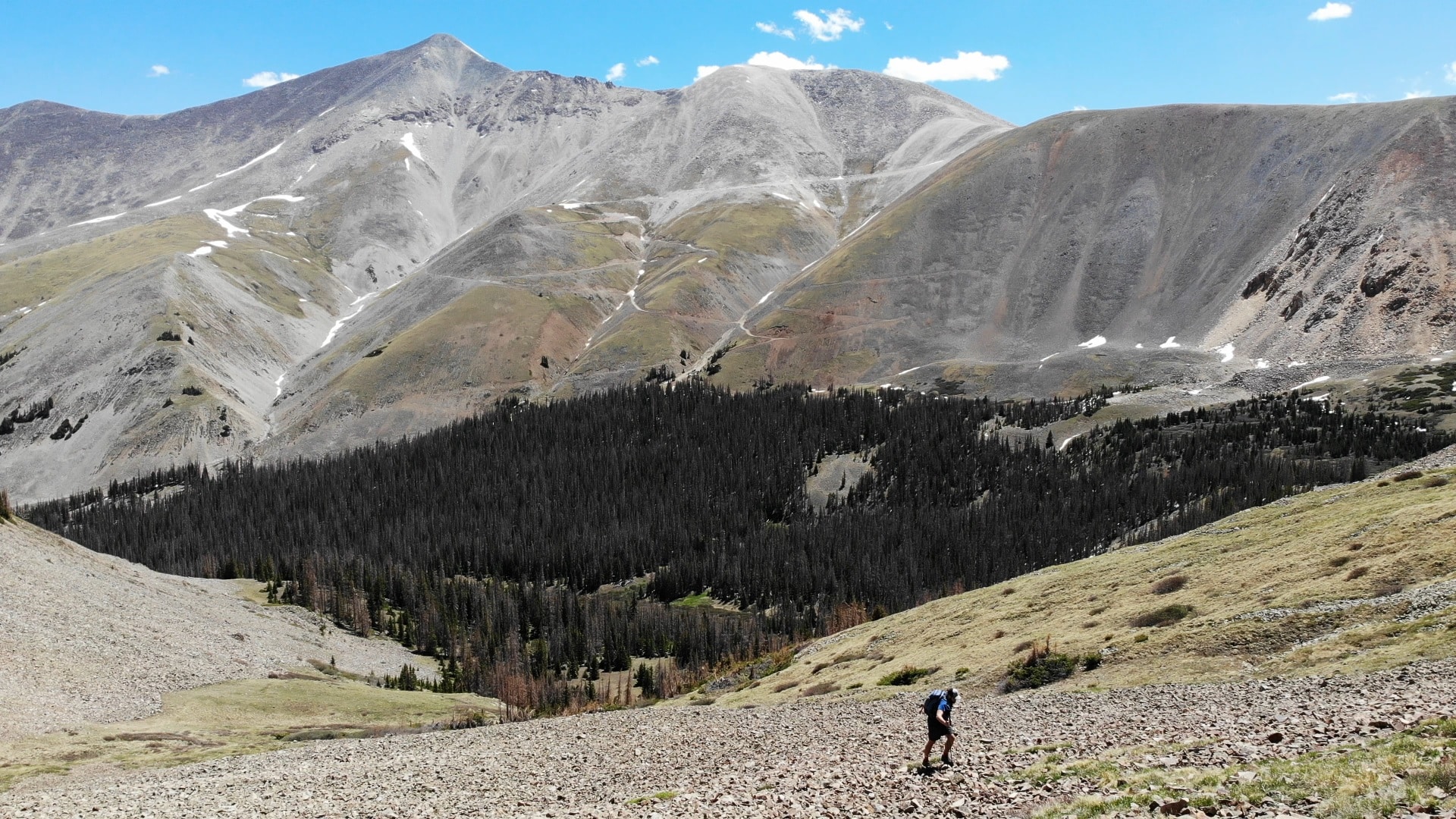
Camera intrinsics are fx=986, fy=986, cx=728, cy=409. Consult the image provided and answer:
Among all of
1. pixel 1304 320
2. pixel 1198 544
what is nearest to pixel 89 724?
pixel 1198 544

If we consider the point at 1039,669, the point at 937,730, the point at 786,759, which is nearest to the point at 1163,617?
the point at 1039,669

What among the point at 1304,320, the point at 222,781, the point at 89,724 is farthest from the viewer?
the point at 1304,320

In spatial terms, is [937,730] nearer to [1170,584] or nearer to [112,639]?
[1170,584]

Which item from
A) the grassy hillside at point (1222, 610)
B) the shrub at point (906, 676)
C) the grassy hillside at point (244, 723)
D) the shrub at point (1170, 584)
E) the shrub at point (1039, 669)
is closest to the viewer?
the grassy hillside at point (1222, 610)

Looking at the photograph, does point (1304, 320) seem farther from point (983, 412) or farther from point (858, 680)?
point (858, 680)

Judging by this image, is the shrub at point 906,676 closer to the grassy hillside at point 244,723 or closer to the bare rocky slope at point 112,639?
the grassy hillside at point 244,723

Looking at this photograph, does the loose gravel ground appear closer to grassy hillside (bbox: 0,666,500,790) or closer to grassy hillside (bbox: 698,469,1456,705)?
grassy hillside (bbox: 698,469,1456,705)

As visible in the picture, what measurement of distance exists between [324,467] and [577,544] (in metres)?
66.7

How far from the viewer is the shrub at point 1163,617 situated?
139ft

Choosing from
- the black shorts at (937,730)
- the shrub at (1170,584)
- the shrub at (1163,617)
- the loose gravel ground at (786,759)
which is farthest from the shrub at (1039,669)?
the black shorts at (937,730)

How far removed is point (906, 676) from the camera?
47.2m

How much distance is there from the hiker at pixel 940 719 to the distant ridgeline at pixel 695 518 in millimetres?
53022

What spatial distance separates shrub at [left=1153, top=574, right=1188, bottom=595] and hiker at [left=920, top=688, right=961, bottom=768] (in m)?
25.2

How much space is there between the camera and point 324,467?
194750 mm
